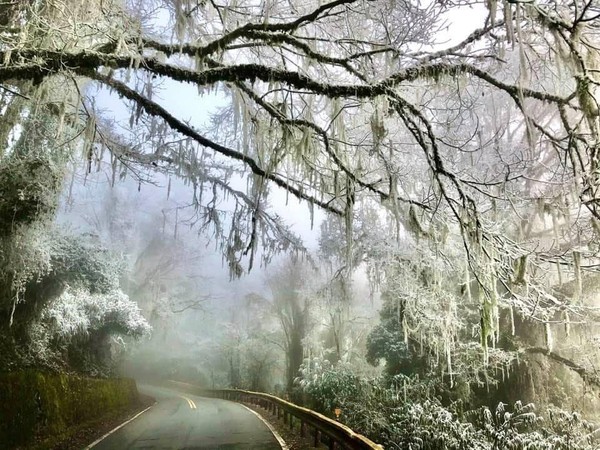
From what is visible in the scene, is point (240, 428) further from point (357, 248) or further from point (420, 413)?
point (357, 248)

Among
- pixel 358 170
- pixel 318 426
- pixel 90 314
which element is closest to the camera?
pixel 358 170

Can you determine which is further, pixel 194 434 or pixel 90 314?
pixel 90 314

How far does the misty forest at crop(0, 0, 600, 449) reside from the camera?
4785 mm

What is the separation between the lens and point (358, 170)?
5.75 m

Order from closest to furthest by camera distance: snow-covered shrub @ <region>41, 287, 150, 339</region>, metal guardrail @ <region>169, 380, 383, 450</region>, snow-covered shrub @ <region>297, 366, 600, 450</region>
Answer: metal guardrail @ <region>169, 380, 383, 450</region> → snow-covered shrub @ <region>297, 366, 600, 450</region> → snow-covered shrub @ <region>41, 287, 150, 339</region>

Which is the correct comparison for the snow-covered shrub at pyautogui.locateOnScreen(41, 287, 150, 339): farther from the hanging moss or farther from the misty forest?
the hanging moss

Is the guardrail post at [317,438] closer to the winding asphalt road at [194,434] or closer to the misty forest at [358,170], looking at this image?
the winding asphalt road at [194,434]

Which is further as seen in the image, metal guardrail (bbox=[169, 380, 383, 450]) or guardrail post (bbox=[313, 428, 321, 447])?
guardrail post (bbox=[313, 428, 321, 447])

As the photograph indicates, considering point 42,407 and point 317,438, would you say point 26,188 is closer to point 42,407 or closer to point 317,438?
point 42,407

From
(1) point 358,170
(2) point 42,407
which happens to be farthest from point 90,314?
(1) point 358,170

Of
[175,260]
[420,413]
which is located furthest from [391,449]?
[175,260]

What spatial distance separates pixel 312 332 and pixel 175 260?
1515cm

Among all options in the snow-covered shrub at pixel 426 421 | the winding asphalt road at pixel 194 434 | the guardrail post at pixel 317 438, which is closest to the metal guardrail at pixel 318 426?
the guardrail post at pixel 317 438

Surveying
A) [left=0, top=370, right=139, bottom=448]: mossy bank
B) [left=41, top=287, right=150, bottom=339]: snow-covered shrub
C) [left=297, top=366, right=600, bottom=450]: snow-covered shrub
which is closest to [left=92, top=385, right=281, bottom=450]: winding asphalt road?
[left=0, top=370, right=139, bottom=448]: mossy bank
